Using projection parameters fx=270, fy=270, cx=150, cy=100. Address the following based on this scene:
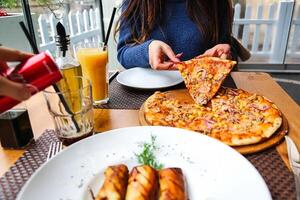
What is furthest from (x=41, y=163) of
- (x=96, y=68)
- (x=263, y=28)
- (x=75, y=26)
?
(x=263, y=28)

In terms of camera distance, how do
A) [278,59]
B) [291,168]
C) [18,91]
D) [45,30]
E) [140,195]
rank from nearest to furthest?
[18,91], [140,195], [291,168], [45,30], [278,59]

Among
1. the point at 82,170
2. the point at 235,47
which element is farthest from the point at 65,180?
the point at 235,47

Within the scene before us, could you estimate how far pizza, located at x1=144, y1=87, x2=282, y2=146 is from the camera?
678 mm

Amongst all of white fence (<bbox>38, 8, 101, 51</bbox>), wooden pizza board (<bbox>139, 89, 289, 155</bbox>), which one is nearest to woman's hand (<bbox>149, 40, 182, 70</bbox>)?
wooden pizza board (<bbox>139, 89, 289, 155</bbox>)

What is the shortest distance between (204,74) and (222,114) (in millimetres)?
236

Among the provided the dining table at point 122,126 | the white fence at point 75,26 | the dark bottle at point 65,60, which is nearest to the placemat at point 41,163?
the dining table at point 122,126

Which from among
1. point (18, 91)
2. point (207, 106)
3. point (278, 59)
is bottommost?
point (278, 59)

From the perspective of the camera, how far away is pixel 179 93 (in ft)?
3.12

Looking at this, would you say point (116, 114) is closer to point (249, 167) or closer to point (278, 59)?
point (249, 167)

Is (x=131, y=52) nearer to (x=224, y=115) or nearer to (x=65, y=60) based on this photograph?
(x=65, y=60)

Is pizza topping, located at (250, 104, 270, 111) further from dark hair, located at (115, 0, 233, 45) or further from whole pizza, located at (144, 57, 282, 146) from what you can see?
dark hair, located at (115, 0, 233, 45)

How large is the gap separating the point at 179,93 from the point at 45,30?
2.13 meters

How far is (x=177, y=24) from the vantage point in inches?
56.5

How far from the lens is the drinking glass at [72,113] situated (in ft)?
2.14
